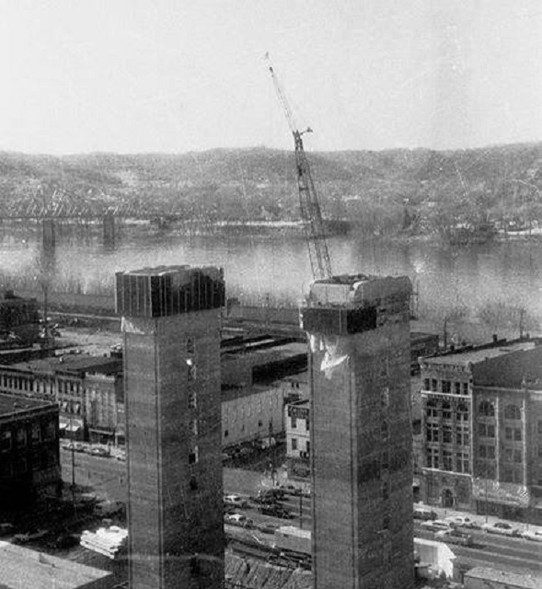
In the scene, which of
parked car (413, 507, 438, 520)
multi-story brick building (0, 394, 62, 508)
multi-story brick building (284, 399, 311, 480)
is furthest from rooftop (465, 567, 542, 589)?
multi-story brick building (0, 394, 62, 508)

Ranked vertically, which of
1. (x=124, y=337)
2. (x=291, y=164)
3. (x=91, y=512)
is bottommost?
(x=91, y=512)

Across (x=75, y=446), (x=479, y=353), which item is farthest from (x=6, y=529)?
(x=479, y=353)

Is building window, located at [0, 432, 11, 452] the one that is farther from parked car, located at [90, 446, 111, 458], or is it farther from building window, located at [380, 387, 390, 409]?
building window, located at [380, 387, 390, 409]

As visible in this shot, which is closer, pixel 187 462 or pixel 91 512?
pixel 187 462

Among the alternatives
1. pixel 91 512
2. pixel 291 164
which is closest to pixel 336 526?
pixel 91 512

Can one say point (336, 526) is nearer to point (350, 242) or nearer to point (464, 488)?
point (464, 488)

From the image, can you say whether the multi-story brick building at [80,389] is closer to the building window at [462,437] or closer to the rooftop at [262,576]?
the building window at [462,437]

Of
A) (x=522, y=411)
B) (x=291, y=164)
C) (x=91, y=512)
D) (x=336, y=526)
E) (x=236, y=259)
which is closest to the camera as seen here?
(x=336, y=526)
